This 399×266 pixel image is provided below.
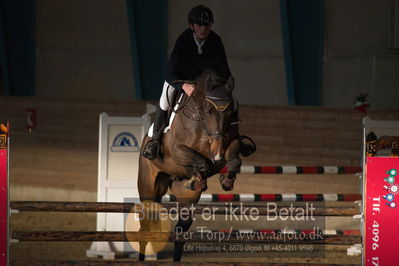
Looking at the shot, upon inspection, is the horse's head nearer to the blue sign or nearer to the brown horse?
the brown horse

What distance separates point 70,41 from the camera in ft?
39.8

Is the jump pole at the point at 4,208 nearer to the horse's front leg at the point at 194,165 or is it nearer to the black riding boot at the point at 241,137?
the horse's front leg at the point at 194,165

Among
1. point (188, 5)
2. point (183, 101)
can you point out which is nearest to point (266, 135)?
point (188, 5)

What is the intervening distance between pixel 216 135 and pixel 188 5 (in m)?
6.85

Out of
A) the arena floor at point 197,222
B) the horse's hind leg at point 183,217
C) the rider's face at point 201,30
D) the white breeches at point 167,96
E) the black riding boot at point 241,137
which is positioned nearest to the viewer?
the black riding boot at point 241,137

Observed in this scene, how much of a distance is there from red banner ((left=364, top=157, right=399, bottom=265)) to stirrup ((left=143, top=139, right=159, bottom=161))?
149 cm

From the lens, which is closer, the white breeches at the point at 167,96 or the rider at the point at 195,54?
the rider at the point at 195,54

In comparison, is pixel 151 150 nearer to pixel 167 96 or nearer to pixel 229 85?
pixel 167 96

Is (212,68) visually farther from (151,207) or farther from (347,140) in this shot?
(347,140)

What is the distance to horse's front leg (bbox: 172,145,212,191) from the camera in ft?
15.2

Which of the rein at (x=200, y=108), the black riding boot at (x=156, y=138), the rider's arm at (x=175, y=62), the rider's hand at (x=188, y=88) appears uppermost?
the rider's arm at (x=175, y=62)

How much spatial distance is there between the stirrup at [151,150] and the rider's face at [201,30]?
0.80 m

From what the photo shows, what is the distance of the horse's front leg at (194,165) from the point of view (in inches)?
183

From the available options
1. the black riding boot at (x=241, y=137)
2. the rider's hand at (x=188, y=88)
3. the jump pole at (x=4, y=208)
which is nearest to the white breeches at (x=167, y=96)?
the rider's hand at (x=188, y=88)
